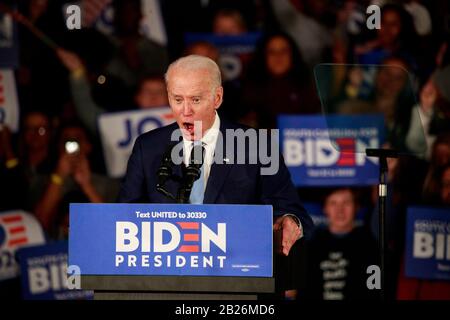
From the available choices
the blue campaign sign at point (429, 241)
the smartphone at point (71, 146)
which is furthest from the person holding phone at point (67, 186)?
the blue campaign sign at point (429, 241)

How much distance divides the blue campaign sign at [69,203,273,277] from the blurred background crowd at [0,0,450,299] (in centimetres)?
297

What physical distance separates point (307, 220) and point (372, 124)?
1609mm

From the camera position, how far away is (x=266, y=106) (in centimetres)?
714

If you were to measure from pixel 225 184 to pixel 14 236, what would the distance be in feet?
9.16

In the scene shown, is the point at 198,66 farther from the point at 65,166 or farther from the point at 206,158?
the point at 65,166

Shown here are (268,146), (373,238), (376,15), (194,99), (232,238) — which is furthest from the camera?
(373,238)

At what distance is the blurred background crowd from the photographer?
23.1 feet

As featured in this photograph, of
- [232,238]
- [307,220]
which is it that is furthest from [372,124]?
[232,238]

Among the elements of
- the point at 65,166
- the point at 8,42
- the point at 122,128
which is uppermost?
the point at 8,42

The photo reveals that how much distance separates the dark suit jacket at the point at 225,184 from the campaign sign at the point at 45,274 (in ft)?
8.43

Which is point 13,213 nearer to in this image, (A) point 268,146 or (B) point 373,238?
(B) point 373,238

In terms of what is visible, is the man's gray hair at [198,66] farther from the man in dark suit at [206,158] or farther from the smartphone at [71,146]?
the smartphone at [71,146]

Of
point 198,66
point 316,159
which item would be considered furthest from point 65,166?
point 198,66

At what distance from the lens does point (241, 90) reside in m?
7.19
